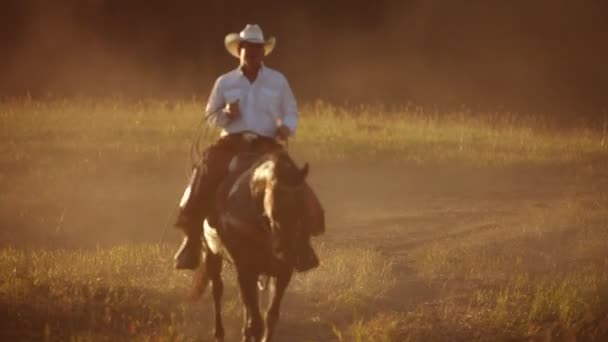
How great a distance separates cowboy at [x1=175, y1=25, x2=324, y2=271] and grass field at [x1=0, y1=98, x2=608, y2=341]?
55.7 inches

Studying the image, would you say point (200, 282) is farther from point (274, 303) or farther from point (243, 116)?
point (243, 116)

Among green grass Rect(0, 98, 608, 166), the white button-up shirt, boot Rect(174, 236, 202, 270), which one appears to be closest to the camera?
the white button-up shirt

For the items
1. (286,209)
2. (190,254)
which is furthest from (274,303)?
(286,209)

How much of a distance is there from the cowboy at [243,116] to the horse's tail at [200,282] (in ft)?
2.84

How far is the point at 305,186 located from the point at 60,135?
13.5 meters

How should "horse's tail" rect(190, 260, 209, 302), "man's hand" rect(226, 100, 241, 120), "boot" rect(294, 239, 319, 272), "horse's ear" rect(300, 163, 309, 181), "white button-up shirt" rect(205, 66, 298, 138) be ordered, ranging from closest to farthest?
"horse's ear" rect(300, 163, 309, 181)
"boot" rect(294, 239, 319, 272)
"man's hand" rect(226, 100, 241, 120)
"white button-up shirt" rect(205, 66, 298, 138)
"horse's tail" rect(190, 260, 209, 302)

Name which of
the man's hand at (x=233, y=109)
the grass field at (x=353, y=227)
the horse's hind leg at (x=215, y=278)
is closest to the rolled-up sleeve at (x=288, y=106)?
the man's hand at (x=233, y=109)

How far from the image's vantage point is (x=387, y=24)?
105ft

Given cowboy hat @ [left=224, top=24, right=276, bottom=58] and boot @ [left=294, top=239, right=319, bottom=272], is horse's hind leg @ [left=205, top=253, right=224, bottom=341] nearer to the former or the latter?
boot @ [left=294, top=239, right=319, bottom=272]

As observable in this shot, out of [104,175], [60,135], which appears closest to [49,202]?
[104,175]

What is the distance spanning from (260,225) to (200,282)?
2097 mm

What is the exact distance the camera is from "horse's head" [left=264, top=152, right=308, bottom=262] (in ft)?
24.9

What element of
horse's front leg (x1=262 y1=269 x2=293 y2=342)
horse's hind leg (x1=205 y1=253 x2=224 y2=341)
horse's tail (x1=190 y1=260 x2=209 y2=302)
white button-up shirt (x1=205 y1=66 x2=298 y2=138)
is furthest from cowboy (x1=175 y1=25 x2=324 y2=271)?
horse's front leg (x1=262 y1=269 x2=293 y2=342)

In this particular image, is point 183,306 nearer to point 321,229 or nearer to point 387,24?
point 321,229
